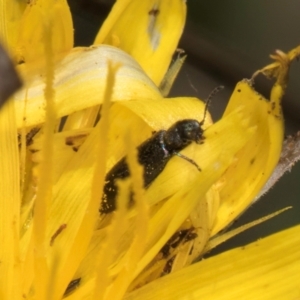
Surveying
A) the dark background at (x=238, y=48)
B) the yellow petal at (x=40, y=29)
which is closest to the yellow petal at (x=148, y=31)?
the yellow petal at (x=40, y=29)

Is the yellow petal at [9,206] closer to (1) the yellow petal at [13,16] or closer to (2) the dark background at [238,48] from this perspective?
(1) the yellow petal at [13,16]

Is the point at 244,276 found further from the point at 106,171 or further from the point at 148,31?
the point at 148,31

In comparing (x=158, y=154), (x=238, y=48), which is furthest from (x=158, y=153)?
(x=238, y=48)

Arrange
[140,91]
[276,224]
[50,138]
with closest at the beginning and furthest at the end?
[50,138] < [140,91] < [276,224]

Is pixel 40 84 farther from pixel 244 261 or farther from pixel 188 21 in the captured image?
pixel 188 21

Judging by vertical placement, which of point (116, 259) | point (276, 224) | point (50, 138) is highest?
point (50, 138)

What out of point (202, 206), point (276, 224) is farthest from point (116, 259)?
point (276, 224)
